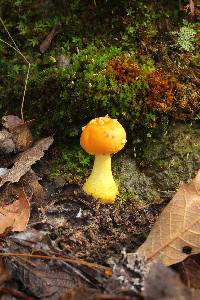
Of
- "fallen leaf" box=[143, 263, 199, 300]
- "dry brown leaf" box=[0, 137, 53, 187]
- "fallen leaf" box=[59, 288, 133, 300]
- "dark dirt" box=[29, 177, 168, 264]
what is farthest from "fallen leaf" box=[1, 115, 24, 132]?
"fallen leaf" box=[143, 263, 199, 300]

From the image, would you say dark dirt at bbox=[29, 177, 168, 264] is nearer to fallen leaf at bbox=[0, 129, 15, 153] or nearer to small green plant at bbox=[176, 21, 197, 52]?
fallen leaf at bbox=[0, 129, 15, 153]

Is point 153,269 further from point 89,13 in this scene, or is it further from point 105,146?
point 89,13

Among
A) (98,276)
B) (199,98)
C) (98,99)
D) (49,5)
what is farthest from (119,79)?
(98,276)

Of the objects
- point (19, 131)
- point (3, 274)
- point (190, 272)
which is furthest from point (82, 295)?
point (19, 131)

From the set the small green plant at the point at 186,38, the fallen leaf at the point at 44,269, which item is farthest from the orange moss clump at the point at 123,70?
the fallen leaf at the point at 44,269

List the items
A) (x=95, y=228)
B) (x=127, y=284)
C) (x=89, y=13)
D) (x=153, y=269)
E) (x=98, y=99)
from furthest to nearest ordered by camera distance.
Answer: (x=89, y=13)
(x=98, y=99)
(x=95, y=228)
(x=127, y=284)
(x=153, y=269)

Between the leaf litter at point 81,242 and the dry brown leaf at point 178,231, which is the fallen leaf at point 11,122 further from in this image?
the dry brown leaf at point 178,231
